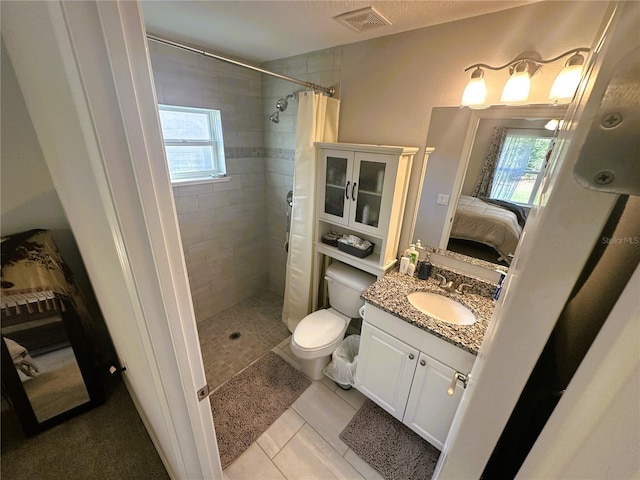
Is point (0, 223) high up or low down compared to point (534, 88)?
down

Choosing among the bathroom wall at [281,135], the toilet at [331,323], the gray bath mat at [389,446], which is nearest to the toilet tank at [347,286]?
the toilet at [331,323]

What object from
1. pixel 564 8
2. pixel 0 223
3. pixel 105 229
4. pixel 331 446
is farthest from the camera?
pixel 331 446

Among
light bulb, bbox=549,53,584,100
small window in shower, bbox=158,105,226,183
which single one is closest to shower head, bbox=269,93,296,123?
small window in shower, bbox=158,105,226,183

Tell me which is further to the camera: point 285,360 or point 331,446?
point 285,360

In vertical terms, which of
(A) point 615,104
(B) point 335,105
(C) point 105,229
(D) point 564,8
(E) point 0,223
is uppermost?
(D) point 564,8

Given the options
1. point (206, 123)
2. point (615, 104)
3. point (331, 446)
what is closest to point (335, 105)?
point (206, 123)

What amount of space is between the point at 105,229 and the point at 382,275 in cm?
151

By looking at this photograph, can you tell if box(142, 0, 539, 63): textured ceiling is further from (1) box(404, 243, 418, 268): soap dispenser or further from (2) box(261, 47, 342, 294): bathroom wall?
(1) box(404, 243, 418, 268): soap dispenser

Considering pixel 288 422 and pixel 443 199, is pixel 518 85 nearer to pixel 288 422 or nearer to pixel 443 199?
pixel 443 199

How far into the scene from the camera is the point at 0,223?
1151 millimetres

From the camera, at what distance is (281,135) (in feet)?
7.52

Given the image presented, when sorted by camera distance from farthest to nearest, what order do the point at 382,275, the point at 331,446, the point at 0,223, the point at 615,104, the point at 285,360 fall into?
the point at 285,360 → the point at 382,275 → the point at 331,446 → the point at 0,223 → the point at 615,104

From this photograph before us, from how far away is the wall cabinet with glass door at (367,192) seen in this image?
1.58 m

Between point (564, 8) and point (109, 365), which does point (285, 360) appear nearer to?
point (109, 365)
